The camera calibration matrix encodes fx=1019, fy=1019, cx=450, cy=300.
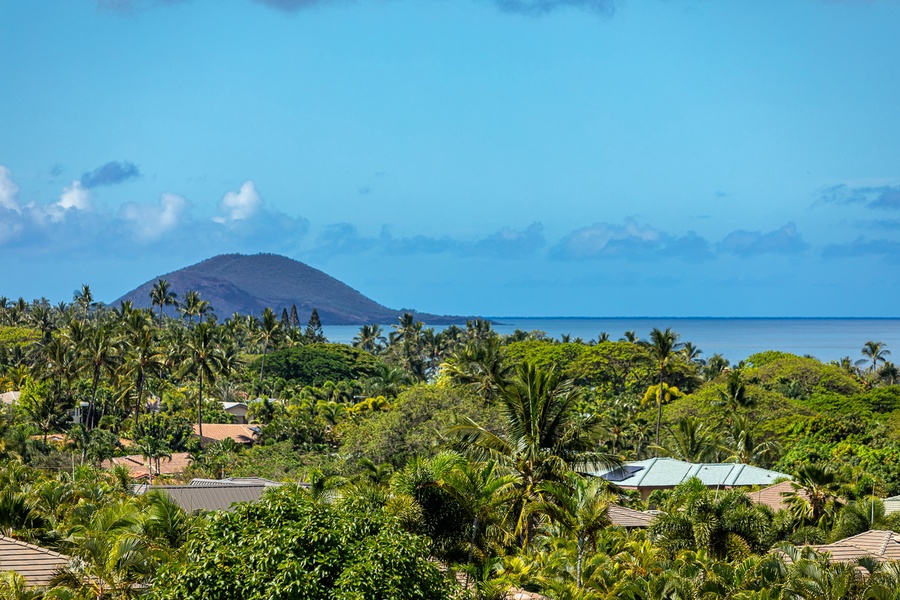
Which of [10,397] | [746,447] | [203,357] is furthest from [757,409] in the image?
[10,397]

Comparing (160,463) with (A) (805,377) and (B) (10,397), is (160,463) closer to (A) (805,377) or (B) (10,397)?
(B) (10,397)

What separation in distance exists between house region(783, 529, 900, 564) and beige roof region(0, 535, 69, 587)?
1462 centimetres

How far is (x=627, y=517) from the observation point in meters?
31.3

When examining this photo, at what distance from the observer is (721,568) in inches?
766

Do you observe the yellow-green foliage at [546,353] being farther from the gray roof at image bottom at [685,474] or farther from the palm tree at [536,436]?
the palm tree at [536,436]

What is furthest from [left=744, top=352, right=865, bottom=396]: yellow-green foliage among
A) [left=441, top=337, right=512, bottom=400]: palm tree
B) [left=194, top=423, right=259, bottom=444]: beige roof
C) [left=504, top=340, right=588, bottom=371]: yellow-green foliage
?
[left=194, top=423, right=259, bottom=444]: beige roof

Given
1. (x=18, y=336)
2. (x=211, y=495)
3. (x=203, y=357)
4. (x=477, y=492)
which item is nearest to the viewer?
(x=477, y=492)

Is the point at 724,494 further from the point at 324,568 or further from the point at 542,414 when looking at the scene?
the point at 324,568

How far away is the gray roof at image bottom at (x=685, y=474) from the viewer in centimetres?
4012

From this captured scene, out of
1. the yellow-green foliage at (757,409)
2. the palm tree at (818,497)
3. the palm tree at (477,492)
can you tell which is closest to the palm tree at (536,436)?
the palm tree at (477,492)

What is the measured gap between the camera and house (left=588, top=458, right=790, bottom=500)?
132ft

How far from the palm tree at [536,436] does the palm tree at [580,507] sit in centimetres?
64

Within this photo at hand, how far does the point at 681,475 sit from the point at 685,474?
0.37 m

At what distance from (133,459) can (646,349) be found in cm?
4309
